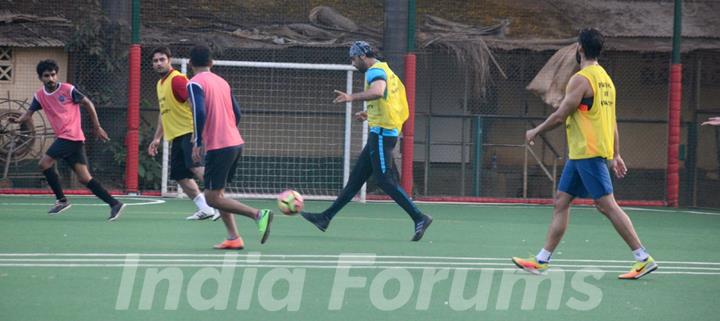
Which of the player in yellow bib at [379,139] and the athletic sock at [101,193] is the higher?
the player in yellow bib at [379,139]

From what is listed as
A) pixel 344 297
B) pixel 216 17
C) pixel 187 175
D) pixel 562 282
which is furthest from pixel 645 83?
pixel 344 297

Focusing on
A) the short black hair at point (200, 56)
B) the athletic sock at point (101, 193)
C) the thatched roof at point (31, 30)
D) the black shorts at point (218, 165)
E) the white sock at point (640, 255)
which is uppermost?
the thatched roof at point (31, 30)

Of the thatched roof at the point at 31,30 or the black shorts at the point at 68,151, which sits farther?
the thatched roof at the point at 31,30

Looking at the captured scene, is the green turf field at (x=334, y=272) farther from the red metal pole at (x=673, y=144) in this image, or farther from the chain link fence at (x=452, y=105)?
the chain link fence at (x=452, y=105)

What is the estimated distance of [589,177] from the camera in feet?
33.0

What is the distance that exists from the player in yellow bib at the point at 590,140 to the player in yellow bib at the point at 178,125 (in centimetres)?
530

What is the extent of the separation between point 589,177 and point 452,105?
1333 centimetres

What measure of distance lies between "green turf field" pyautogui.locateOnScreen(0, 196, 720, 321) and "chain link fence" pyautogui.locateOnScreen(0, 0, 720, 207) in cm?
520

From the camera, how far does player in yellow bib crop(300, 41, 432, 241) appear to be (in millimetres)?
12867

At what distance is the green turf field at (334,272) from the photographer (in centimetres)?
803

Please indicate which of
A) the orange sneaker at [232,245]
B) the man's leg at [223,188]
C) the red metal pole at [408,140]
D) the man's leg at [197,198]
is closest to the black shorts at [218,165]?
the man's leg at [223,188]

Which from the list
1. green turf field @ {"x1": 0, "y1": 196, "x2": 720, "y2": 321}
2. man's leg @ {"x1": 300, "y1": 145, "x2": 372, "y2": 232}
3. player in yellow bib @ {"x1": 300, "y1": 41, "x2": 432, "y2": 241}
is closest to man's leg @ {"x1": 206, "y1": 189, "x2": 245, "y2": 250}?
green turf field @ {"x1": 0, "y1": 196, "x2": 720, "y2": 321}

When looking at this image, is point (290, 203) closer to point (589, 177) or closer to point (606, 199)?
point (589, 177)

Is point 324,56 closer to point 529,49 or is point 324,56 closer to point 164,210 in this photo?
point 529,49
